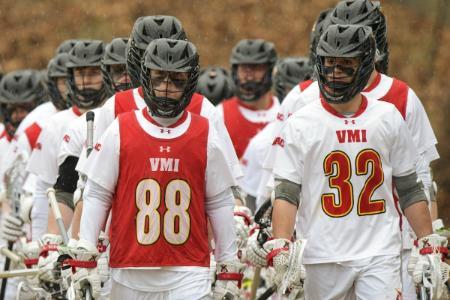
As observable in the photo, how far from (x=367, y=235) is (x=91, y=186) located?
5.84 ft

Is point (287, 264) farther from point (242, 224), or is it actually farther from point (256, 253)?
point (242, 224)

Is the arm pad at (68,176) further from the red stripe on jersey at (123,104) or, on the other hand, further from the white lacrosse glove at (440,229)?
the white lacrosse glove at (440,229)

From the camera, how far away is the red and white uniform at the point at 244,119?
17523 mm

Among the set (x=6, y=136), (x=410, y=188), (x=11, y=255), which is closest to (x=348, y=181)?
(x=410, y=188)

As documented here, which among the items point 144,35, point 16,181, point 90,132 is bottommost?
point 16,181

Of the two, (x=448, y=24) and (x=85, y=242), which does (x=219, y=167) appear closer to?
(x=85, y=242)

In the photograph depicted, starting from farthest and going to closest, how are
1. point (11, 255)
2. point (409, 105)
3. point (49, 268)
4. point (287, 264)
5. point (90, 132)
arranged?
point (11, 255), point (49, 268), point (409, 105), point (90, 132), point (287, 264)

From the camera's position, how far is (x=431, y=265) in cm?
961

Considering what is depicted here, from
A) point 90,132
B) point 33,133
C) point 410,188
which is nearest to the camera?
point 410,188

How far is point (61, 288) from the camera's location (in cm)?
1157

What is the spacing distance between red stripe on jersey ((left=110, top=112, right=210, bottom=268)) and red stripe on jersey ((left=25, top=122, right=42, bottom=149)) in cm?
490

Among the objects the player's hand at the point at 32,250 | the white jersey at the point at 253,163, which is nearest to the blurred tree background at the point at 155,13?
the white jersey at the point at 253,163

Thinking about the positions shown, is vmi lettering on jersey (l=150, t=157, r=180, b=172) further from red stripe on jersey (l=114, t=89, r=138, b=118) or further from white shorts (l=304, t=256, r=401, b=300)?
red stripe on jersey (l=114, t=89, r=138, b=118)

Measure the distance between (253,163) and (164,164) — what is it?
21.4ft
